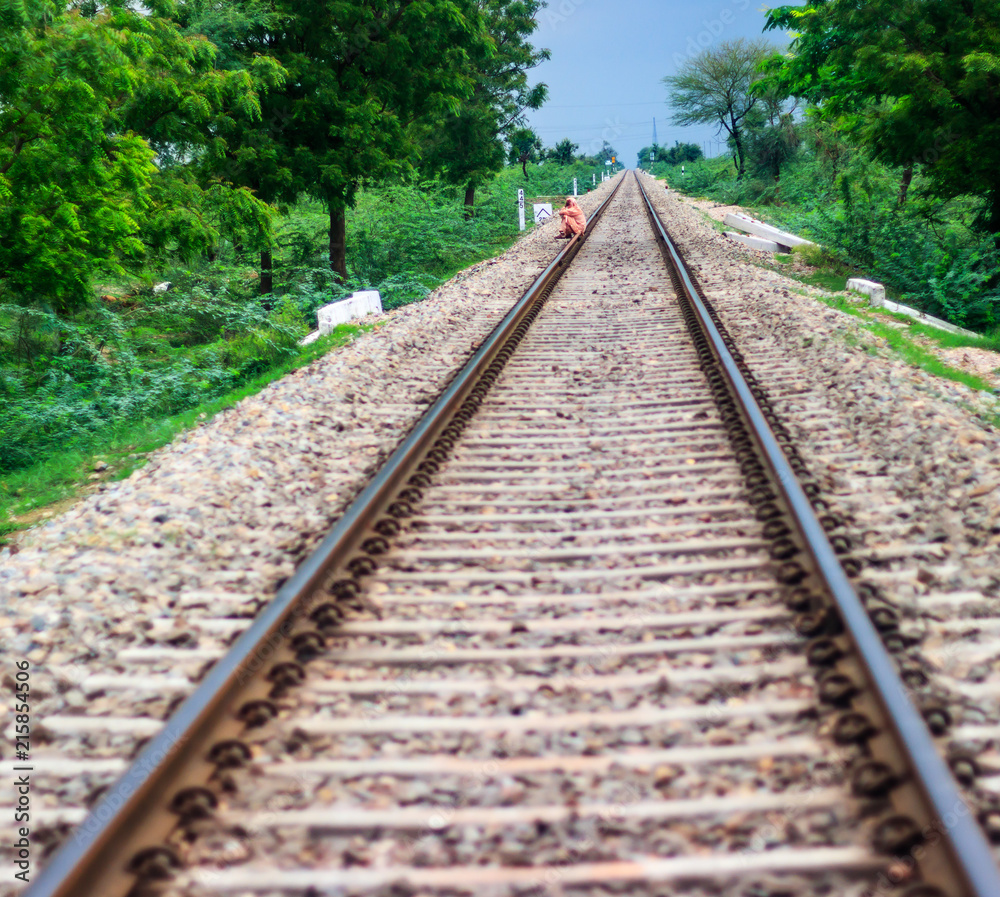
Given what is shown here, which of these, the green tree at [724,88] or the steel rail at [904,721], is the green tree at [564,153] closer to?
the green tree at [724,88]

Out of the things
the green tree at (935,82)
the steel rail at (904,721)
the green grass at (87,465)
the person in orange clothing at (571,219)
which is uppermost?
the green tree at (935,82)

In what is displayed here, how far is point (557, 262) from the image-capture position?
1267cm

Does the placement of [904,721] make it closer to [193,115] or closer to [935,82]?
[935,82]

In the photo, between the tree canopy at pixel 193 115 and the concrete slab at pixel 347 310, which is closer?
the tree canopy at pixel 193 115

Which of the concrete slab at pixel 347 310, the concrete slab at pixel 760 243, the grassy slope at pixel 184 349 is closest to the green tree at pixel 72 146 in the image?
the grassy slope at pixel 184 349

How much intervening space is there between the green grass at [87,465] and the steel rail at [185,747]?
2.84 metres

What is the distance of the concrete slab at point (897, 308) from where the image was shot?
27.5 feet

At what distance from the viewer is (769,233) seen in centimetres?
1611

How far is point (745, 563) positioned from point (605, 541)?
27.0 inches

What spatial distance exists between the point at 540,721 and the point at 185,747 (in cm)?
114

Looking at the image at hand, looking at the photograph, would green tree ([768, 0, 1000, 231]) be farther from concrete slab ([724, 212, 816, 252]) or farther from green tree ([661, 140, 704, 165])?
green tree ([661, 140, 704, 165])

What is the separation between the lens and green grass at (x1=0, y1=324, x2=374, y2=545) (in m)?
5.30

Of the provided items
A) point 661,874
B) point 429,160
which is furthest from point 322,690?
point 429,160

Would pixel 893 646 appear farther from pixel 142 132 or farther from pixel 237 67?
pixel 237 67
